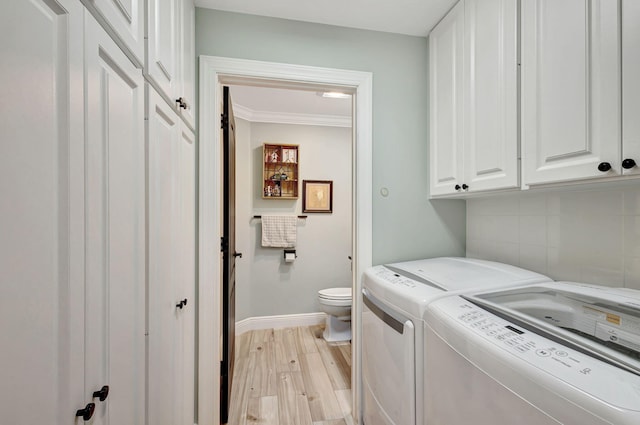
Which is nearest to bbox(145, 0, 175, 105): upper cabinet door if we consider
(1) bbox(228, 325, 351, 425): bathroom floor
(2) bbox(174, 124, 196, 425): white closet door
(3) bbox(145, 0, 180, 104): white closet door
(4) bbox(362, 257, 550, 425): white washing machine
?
(3) bbox(145, 0, 180, 104): white closet door

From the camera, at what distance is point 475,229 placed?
5.97ft

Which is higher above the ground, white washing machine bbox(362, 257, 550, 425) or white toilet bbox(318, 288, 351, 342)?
white washing machine bbox(362, 257, 550, 425)

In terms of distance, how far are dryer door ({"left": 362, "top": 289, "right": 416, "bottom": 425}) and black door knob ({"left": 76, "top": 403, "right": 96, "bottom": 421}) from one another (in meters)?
0.95

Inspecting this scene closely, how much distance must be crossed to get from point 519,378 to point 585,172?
→ 71 cm

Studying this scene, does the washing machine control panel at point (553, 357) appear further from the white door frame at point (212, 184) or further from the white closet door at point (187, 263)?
the white door frame at point (212, 184)

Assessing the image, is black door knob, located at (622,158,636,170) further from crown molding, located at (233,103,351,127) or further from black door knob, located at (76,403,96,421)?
crown molding, located at (233,103,351,127)

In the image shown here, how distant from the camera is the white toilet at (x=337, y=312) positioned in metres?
2.73

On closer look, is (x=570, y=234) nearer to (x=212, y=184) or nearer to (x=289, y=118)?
(x=212, y=184)

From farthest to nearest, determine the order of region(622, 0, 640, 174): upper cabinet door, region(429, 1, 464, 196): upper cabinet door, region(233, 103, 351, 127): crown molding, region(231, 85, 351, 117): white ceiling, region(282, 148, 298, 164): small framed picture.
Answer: region(282, 148, 298, 164): small framed picture → region(233, 103, 351, 127): crown molding → region(231, 85, 351, 117): white ceiling → region(429, 1, 464, 196): upper cabinet door → region(622, 0, 640, 174): upper cabinet door

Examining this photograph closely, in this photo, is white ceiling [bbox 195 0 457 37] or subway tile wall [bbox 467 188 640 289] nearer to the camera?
subway tile wall [bbox 467 188 640 289]

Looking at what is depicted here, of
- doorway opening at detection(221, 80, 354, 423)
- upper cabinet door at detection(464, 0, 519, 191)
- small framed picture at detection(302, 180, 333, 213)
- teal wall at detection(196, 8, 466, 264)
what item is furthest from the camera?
small framed picture at detection(302, 180, 333, 213)

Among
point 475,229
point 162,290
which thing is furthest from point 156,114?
point 475,229

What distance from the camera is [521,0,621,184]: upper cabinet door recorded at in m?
0.85

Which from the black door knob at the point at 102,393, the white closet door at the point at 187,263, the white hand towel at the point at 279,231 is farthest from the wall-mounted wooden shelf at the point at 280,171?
the black door knob at the point at 102,393
